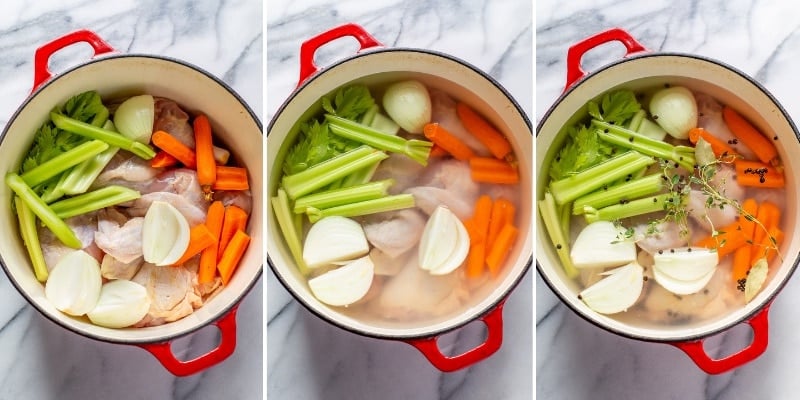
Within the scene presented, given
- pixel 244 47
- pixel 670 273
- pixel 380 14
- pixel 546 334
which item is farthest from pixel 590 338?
pixel 244 47

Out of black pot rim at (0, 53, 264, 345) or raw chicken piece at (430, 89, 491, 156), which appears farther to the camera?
raw chicken piece at (430, 89, 491, 156)

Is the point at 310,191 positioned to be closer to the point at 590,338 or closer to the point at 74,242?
the point at 74,242

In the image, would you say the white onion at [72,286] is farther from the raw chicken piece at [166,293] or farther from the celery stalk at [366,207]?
the celery stalk at [366,207]

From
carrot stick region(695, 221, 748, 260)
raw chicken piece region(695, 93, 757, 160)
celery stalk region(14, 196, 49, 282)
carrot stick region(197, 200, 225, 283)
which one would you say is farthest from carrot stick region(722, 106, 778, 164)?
celery stalk region(14, 196, 49, 282)

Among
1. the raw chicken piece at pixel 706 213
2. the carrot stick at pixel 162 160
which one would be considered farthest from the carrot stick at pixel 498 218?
the carrot stick at pixel 162 160

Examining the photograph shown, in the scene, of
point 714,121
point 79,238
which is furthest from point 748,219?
point 79,238

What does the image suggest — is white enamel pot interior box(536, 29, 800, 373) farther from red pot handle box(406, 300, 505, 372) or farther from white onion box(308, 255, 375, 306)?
white onion box(308, 255, 375, 306)

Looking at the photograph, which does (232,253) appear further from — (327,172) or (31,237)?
(31,237)
